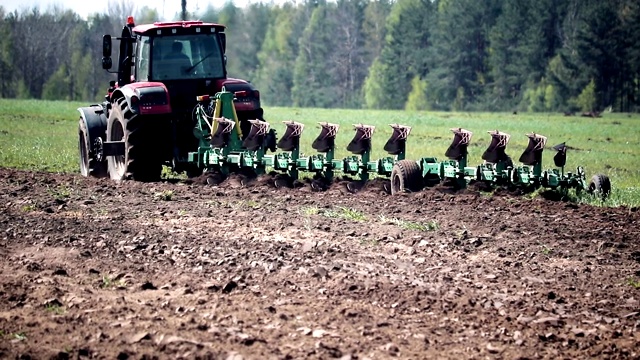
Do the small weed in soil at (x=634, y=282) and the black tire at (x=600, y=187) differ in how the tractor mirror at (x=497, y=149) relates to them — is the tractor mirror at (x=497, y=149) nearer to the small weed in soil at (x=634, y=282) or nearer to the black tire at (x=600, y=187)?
the black tire at (x=600, y=187)

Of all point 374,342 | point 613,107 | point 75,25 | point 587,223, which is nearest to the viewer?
point 374,342

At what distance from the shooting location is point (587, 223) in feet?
37.5

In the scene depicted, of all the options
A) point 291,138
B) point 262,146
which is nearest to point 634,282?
point 291,138

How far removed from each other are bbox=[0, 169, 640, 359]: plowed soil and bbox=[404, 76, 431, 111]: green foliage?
67357 millimetres

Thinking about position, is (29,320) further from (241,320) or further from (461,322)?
(461,322)

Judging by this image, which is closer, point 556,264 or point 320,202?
point 556,264

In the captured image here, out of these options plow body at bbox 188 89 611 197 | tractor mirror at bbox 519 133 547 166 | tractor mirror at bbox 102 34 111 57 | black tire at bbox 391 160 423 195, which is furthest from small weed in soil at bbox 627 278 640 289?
tractor mirror at bbox 102 34 111 57

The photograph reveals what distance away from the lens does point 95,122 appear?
1753 centimetres

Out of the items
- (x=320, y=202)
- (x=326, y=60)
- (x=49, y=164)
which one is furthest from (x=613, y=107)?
(x=320, y=202)

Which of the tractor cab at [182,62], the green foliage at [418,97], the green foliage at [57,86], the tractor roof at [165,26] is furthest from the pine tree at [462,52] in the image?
the tractor roof at [165,26]

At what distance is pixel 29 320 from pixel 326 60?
274 ft

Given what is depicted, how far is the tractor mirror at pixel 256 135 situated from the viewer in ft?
52.4

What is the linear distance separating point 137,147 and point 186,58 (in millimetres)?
1700

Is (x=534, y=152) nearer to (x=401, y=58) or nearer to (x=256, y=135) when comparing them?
(x=256, y=135)
